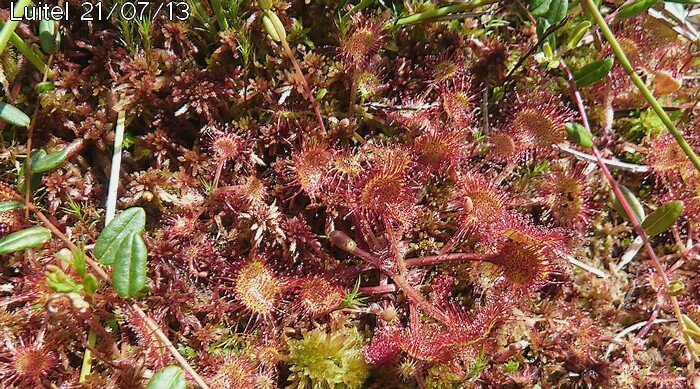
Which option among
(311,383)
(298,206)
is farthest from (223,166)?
(311,383)

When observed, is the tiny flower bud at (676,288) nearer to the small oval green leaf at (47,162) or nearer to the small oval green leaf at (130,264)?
the small oval green leaf at (130,264)

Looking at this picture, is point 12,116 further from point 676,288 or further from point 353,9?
point 676,288

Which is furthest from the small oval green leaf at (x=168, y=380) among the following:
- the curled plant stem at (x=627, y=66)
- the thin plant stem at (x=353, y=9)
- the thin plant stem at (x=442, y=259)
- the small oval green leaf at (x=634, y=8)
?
the small oval green leaf at (x=634, y=8)

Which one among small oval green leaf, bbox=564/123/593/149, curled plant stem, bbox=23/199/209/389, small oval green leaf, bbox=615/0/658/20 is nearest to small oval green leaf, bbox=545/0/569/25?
small oval green leaf, bbox=615/0/658/20

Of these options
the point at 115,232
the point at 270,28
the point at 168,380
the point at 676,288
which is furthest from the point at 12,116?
the point at 676,288

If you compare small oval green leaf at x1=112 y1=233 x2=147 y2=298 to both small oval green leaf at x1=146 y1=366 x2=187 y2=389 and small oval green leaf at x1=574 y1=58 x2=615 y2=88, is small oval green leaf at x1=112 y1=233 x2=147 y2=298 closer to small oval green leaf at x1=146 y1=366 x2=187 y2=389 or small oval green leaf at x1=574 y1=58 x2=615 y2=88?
small oval green leaf at x1=146 y1=366 x2=187 y2=389

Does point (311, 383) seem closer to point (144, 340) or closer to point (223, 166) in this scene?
point (144, 340)
